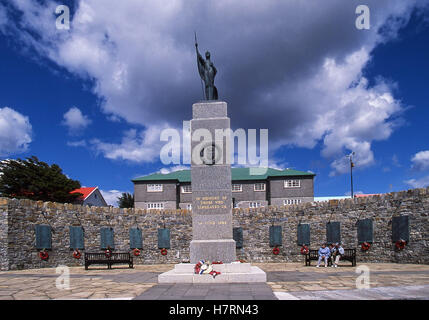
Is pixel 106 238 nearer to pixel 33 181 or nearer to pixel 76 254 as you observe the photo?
pixel 76 254

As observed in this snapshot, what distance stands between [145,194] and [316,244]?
88.2 feet

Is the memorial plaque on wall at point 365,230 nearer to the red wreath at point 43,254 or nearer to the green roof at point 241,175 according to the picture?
the red wreath at point 43,254

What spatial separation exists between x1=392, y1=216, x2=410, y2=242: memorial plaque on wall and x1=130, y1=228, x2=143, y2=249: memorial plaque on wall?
14.0 metres

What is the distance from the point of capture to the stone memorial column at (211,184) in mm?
10078

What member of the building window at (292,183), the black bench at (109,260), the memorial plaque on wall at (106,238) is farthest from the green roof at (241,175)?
the black bench at (109,260)

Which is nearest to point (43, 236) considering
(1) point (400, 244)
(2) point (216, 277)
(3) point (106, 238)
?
(3) point (106, 238)

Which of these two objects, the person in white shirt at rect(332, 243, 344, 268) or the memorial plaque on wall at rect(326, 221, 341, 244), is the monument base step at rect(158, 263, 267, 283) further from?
the memorial plaque on wall at rect(326, 221, 341, 244)

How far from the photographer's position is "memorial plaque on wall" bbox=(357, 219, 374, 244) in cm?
1598

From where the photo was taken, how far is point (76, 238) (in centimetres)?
1747

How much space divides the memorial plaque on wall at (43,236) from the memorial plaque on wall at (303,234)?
13.9m

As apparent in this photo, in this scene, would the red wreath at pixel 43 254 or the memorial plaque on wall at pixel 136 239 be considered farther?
the memorial plaque on wall at pixel 136 239

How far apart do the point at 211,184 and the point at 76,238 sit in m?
10.9
